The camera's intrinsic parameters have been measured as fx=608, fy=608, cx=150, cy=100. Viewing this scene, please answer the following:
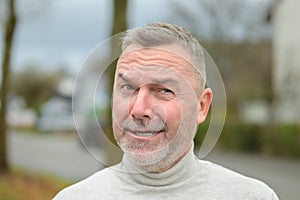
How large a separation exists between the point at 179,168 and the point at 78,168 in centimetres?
1348

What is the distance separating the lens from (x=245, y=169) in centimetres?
1410

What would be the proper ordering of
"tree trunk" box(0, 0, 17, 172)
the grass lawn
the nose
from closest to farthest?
the nose
the grass lawn
"tree trunk" box(0, 0, 17, 172)

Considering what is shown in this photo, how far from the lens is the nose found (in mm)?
1507

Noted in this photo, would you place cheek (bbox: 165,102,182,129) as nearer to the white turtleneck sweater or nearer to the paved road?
the white turtleneck sweater

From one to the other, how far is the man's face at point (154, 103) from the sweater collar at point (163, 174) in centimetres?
6

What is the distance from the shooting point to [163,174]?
166 centimetres

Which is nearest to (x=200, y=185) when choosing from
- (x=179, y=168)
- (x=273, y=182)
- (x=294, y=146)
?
(x=179, y=168)

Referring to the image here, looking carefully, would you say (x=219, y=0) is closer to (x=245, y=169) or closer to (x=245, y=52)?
(x=245, y=52)

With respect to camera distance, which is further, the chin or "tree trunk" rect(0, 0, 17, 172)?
"tree trunk" rect(0, 0, 17, 172)

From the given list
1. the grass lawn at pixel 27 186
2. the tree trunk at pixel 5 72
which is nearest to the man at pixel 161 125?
the grass lawn at pixel 27 186

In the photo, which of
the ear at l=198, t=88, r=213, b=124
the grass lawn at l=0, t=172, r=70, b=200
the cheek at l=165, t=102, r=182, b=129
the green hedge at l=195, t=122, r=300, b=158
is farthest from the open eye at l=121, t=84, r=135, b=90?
the green hedge at l=195, t=122, r=300, b=158

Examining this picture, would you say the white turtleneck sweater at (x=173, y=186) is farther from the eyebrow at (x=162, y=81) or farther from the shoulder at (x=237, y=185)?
the eyebrow at (x=162, y=81)

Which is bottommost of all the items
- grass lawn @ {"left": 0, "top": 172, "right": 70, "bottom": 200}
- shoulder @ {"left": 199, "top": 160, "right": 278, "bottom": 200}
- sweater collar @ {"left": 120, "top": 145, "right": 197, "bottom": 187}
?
grass lawn @ {"left": 0, "top": 172, "right": 70, "bottom": 200}

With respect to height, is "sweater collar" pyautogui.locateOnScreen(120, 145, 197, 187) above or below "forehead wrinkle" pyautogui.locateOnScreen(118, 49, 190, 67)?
below
